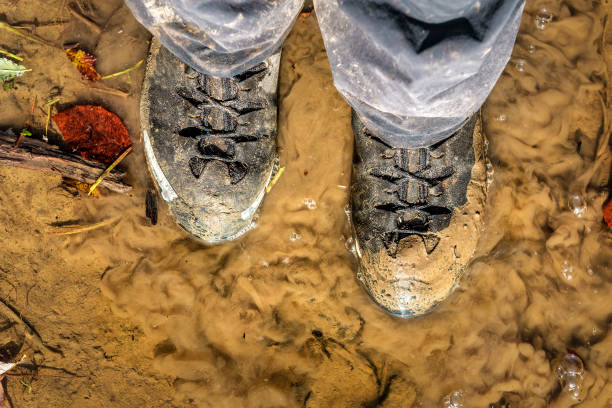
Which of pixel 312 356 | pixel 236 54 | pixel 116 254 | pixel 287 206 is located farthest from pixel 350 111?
pixel 116 254

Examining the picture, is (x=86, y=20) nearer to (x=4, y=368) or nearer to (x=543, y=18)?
(x=4, y=368)

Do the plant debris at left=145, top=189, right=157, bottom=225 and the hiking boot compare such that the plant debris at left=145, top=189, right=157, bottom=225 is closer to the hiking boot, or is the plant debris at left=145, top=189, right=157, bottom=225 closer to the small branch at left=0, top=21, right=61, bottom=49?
the small branch at left=0, top=21, right=61, bottom=49

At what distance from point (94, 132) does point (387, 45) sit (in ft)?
6.00

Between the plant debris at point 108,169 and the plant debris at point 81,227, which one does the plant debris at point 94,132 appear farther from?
the plant debris at point 81,227

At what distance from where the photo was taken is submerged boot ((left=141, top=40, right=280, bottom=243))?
208cm

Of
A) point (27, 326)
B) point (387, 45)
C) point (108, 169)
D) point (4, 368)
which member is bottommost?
point (4, 368)

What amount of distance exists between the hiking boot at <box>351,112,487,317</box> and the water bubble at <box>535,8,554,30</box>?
797 mm

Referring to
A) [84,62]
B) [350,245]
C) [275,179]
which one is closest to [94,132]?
[84,62]

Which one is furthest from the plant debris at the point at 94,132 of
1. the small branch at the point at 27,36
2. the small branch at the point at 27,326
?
the small branch at the point at 27,326

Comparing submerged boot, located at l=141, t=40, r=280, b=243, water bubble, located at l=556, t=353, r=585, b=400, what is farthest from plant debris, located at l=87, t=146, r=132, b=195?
water bubble, located at l=556, t=353, r=585, b=400

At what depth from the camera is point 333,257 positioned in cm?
243

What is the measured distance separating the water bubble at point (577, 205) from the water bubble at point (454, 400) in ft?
4.00

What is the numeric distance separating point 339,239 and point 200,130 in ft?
3.21

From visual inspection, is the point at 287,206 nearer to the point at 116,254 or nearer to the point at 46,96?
the point at 116,254
